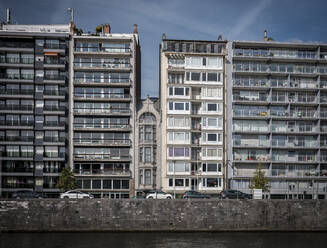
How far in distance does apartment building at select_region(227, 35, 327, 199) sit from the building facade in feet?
50.9

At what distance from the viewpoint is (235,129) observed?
79938 millimetres

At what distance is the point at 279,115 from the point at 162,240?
4409 centimetres

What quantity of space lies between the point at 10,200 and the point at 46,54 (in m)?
35.1

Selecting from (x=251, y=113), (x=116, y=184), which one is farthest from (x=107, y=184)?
(x=251, y=113)

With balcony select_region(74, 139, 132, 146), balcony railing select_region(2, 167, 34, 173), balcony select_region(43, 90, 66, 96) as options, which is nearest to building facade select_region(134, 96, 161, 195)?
balcony select_region(74, 139, 132, 146)

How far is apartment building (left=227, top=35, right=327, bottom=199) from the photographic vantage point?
260ft

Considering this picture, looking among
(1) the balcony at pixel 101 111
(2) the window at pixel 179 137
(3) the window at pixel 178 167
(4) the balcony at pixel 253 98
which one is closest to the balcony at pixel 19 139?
(1) the balcony at pixel 101 111

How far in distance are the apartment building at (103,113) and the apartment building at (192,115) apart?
725 cm

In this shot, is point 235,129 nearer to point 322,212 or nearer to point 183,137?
point 183,137

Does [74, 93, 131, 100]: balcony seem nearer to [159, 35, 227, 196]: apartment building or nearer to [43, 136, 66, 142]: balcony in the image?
[159, 35, 227, 196]: apartment building

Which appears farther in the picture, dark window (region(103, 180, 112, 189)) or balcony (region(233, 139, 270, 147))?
balcony (region(233, 139, 270, 147))

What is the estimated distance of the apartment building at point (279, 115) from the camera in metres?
79.2

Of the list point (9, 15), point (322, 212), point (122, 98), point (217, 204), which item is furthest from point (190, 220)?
point (9, 15)

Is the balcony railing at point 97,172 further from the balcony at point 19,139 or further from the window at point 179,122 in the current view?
the window at point 179,122
